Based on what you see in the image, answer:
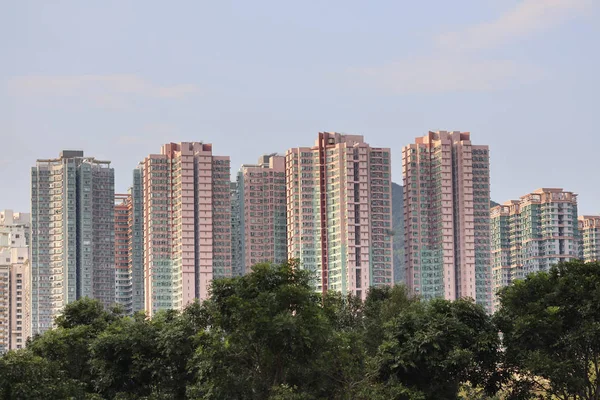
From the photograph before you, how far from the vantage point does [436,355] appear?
29.4 meters

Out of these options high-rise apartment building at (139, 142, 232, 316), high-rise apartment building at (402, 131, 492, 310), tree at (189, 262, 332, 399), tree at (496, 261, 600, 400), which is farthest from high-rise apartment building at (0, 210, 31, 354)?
tree at (189, 262, 332, 399)

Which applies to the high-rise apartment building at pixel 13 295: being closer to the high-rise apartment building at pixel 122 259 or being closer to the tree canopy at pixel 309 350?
the high-rise apartment building at pixel 122 259

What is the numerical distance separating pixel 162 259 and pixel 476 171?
24855mm

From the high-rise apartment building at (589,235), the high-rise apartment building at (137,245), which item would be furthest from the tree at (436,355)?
the high-rise apartment building at (589,235)

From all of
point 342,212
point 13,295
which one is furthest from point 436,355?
point 13,295

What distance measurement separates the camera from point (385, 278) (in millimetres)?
92125

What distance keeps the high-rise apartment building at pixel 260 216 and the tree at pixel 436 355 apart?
66.5 meters

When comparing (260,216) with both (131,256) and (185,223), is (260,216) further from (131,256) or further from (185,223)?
(131,256)

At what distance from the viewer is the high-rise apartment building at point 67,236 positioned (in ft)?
326

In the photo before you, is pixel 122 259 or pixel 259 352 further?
pixel 122 259

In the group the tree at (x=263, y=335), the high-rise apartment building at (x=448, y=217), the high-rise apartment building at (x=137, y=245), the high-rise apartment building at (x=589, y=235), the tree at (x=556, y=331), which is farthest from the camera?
the high-rise apartment building at (x=589, y=235)

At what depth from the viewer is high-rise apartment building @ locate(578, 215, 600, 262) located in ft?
383

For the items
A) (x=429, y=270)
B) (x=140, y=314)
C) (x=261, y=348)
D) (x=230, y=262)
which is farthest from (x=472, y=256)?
(x=261, y=348)

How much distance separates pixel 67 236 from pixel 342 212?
23.0 metres
